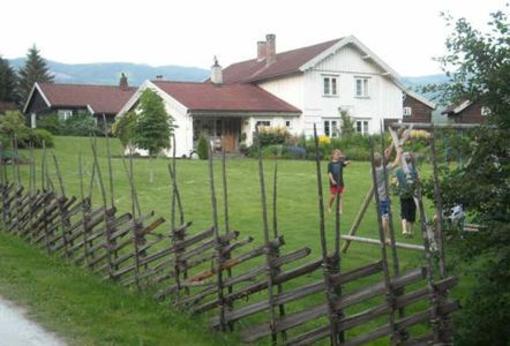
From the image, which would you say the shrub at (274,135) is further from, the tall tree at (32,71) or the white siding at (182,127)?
the tall tree at (32,71)

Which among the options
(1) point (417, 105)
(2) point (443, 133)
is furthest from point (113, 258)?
(1) point (417, 105)

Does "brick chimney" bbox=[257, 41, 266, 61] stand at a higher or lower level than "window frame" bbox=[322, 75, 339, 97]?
higher

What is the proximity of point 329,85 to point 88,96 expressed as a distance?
Answer: 88.0 feet

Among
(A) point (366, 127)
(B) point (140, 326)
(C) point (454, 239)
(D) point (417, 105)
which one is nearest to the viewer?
(C) point (454, 239)

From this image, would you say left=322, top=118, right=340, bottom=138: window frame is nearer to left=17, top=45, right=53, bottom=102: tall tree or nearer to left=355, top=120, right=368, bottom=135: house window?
left=355, top=120, right=368, bottom=135: house window

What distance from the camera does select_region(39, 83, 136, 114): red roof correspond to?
195 feet

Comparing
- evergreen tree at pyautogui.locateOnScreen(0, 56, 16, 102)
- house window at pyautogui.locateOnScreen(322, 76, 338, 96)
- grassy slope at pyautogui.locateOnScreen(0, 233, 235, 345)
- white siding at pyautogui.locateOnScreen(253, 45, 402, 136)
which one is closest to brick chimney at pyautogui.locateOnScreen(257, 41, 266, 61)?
white siding at pyautogui.locateOnScreen(253, 45, 402, 136)

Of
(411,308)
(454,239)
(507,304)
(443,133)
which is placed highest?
(443,133)

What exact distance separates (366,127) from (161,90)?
13010mm

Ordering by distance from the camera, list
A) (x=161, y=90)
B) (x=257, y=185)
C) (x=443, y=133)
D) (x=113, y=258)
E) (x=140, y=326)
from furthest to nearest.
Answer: (x=161, y=90), (x=257, y=185), (x=113, y=258), (x=140, y=326), (x=443, y=133)

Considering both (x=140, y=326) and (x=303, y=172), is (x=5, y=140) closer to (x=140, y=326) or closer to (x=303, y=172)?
(x=303, y=172)

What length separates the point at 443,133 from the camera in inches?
254

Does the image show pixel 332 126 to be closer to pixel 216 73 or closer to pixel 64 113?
pixel 216 73

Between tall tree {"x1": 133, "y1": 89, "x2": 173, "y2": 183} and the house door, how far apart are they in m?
17.8
